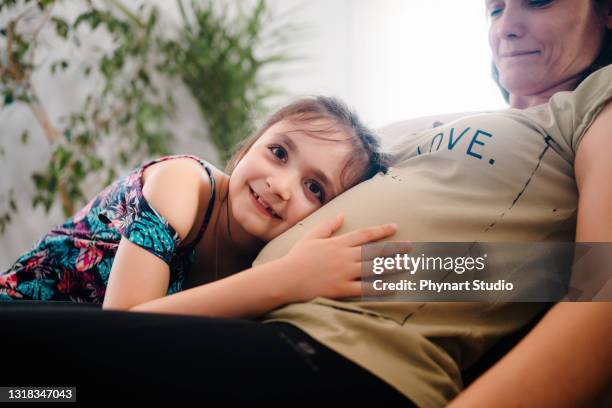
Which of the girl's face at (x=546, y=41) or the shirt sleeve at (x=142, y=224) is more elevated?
the girl's face at (x=546, y=41)

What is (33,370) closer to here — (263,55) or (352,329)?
(352,329)

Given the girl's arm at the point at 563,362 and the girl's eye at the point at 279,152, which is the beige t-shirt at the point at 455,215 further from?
the girl's eye at the point at 279,152

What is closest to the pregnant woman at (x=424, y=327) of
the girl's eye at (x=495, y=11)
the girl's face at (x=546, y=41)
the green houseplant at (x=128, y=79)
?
the girl's face at (x=546, y=41)

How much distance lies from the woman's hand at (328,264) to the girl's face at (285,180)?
22cm

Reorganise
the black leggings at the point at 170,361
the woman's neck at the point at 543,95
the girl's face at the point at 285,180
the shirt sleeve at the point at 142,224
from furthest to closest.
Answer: the woman's neck at the point at 543,95, the girl's face at the point at 285,180, the shirt sleeve at the point at 142,224, the black leggings at the point at 170,361

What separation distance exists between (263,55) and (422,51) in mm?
947

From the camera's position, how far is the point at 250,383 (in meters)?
0.40

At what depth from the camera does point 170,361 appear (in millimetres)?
397

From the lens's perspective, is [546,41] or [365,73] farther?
[365,73]

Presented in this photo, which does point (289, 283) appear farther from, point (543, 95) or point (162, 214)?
point (543, 95)

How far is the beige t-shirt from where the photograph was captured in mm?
469

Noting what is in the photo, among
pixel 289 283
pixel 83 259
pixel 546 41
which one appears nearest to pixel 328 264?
pixel 289 283

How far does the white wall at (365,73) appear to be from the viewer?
2021 mm

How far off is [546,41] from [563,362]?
0.71 m
